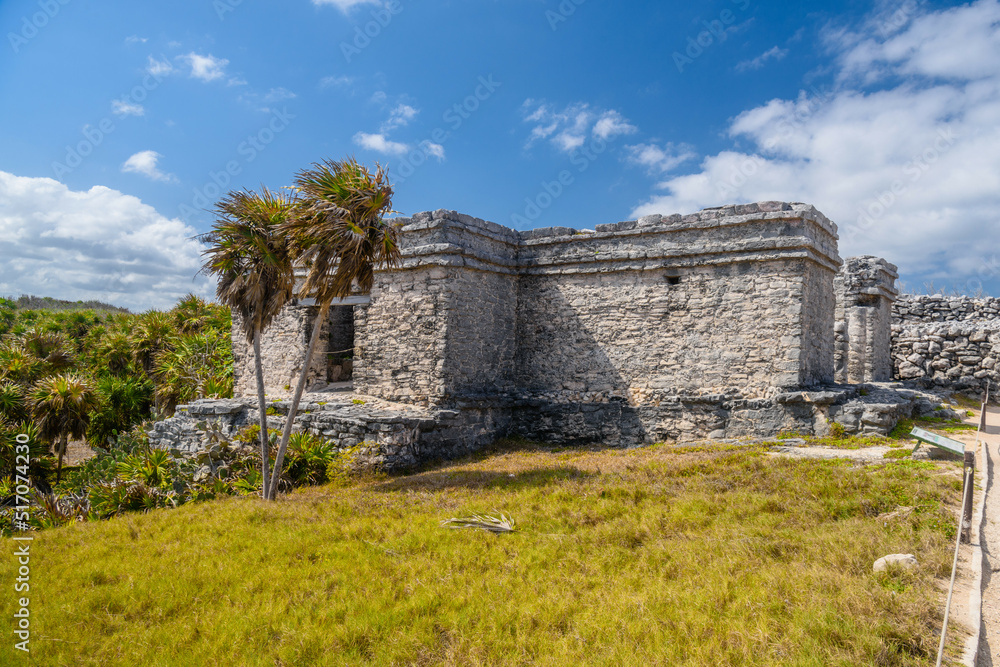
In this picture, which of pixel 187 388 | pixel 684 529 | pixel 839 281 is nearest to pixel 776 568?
pixel 684 529

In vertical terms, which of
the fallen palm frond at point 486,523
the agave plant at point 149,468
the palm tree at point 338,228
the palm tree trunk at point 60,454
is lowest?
the palm tree trunk at point 60,454

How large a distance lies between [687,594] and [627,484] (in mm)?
2956

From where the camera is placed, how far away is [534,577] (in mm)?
5012

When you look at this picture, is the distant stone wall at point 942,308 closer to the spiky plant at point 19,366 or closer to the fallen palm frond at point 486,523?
the fallen palm frond at point 486,523

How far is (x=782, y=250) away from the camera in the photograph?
9.88 meters

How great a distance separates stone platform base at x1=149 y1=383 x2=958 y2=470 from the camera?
955 centimetres

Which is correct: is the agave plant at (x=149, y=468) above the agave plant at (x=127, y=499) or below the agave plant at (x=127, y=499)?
above

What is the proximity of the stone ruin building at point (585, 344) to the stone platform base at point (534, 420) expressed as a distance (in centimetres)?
3

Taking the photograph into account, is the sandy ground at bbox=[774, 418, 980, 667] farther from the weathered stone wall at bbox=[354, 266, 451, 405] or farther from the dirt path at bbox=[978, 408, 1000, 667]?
the weathered stone wall at bbox=[354, 266, 451, 405]

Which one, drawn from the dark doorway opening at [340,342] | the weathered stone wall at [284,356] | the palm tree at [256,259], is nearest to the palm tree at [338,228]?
the palm tree at [256,259]

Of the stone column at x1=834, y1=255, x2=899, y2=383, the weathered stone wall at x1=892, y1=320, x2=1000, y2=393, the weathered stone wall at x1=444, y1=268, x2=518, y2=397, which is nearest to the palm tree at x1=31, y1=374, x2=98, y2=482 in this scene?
the weathered stone wall at x1=444, y1=268, x2=518, y2=397

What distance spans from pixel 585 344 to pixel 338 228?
5.55m

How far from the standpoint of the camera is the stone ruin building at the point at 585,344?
9.87m

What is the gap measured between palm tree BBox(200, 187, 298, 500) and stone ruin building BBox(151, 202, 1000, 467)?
2326 mm
